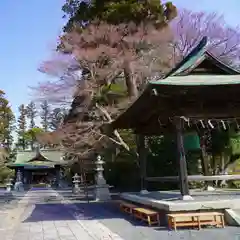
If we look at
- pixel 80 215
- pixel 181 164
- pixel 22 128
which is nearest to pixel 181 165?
pixel 181 164

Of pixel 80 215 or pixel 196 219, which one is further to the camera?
pixel 80 215

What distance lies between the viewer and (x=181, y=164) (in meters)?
9.09

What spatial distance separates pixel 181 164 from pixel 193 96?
187 centimetres

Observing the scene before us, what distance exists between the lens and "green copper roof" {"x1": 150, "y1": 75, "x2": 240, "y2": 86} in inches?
326

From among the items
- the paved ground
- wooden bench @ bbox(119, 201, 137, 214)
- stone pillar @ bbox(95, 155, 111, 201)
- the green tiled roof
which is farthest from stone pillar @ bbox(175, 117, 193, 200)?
the green tiled roof

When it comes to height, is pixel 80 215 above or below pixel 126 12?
below

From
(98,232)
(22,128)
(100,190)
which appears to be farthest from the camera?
(22,128)

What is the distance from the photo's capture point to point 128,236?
7441 mm

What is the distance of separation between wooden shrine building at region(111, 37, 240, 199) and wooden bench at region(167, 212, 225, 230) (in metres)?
1.07

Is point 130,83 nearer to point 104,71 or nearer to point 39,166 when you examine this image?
point 104,71

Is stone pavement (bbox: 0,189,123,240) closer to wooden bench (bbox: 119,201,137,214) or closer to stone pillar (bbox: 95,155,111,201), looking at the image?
wooden bench (bbox: 119,201,137,214)

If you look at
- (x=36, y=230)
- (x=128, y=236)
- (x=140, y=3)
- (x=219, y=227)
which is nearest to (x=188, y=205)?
(x=219, y=227)

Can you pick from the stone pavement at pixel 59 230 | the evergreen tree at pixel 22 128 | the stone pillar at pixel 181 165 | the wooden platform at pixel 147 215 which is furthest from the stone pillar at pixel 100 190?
the evergreen tree at pixel 22 128

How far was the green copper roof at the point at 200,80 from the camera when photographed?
8281 millimetres
